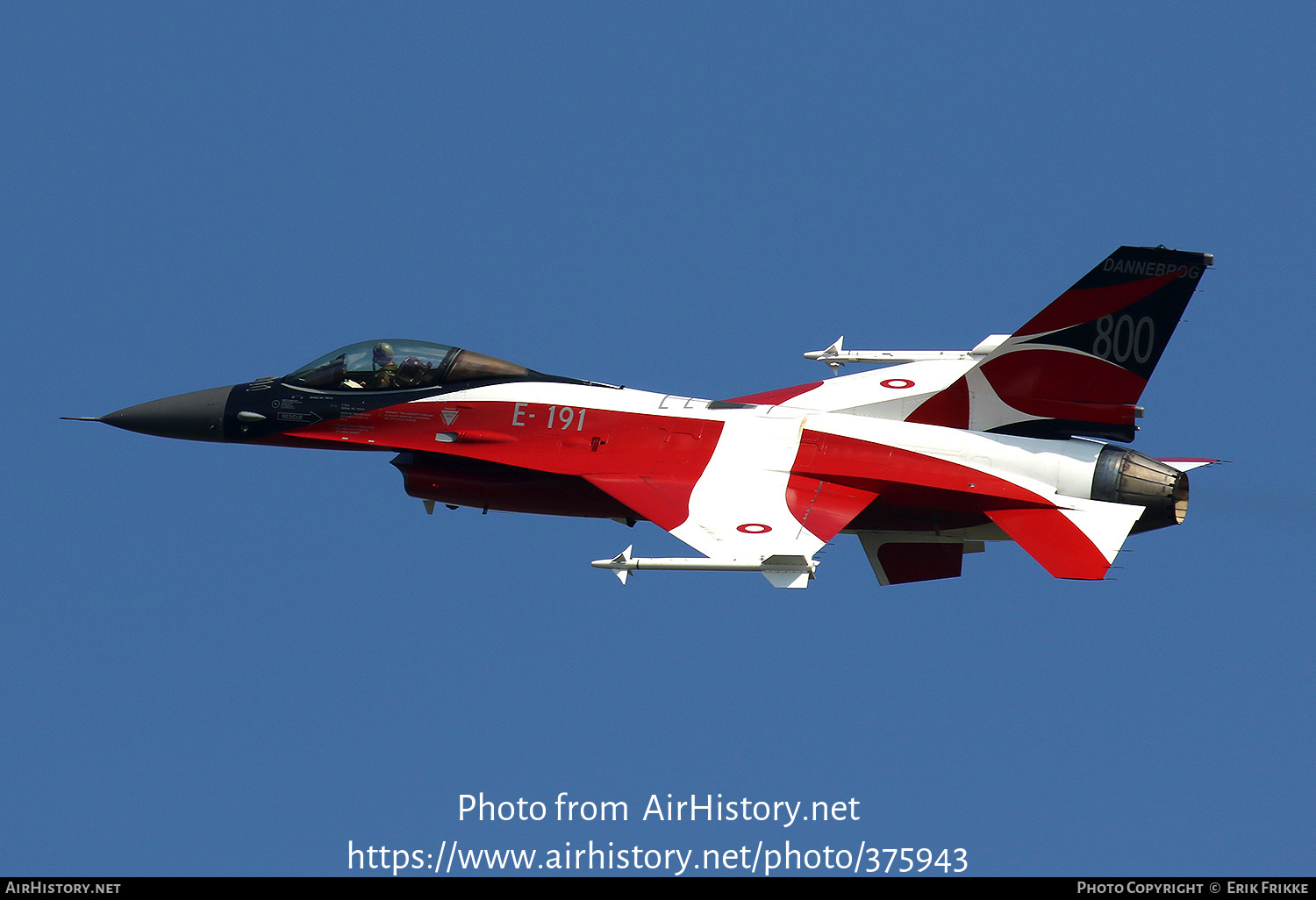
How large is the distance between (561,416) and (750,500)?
256 centimetres

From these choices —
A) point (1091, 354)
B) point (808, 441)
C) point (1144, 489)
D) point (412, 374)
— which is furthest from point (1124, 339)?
point (412, 374)

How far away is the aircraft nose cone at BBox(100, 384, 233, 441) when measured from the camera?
2120 centimetres

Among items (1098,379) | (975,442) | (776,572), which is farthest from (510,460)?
(1098,379)

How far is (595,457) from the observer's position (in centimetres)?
1969

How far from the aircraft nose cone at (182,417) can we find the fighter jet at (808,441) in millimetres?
31

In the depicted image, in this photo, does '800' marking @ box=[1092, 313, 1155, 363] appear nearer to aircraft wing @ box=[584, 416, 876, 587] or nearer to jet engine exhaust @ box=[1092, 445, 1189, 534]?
jet engine exhaust @ box=[1092, 445, 1189, 534]

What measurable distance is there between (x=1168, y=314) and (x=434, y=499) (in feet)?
28.2

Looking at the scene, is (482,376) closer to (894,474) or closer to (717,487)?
(717,487)

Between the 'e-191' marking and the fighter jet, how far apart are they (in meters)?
0.02

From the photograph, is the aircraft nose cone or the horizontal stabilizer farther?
the aircraft nose cone

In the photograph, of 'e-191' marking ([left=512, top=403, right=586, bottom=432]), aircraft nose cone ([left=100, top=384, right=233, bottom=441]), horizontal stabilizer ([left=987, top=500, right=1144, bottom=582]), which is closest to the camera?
horizontal stabilizer ([left=987, top=500, right=1144, bottom=582])

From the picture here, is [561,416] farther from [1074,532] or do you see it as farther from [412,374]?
[1074,532]

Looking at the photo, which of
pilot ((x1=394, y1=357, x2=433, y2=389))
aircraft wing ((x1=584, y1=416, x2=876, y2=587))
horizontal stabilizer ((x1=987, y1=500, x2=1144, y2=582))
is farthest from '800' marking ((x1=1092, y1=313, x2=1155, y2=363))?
pilot ((x1=394, y1=357, x2=433, y2=389))
